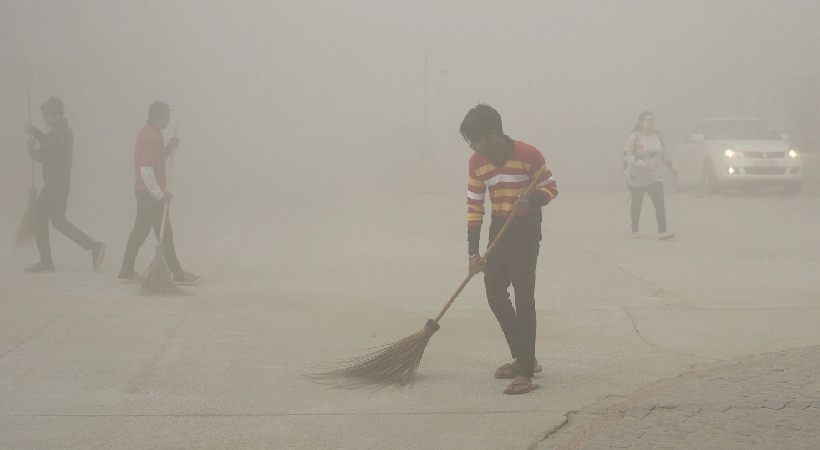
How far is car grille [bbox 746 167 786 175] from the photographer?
20.2 m

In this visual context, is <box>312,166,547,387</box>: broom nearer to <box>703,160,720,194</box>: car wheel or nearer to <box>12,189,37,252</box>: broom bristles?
<box>12,189,37,252</box>: broom bristles

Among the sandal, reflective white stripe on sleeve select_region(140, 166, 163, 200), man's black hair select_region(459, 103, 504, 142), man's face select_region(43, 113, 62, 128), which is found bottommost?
the sandal

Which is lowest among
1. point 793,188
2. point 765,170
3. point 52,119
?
point 793,188

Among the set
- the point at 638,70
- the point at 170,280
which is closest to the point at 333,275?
the point at 170,280

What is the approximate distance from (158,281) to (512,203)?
4421 millimetres

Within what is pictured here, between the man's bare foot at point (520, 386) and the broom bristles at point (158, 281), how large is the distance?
14.4 feet

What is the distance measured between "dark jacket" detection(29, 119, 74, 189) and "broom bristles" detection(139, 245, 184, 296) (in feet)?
8.26

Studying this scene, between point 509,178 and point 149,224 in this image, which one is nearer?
point 509,178

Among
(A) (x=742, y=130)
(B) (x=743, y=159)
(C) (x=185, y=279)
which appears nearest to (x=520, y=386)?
(C) (x=185, y=279)

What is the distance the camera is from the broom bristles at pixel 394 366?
558 centimetres

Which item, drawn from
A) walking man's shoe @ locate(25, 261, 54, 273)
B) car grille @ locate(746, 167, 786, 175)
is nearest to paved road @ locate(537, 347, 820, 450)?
walking man's shoe @ locate(25, 261, 54, 273)

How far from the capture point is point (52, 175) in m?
10.6

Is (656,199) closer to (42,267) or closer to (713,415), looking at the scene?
(42,267)

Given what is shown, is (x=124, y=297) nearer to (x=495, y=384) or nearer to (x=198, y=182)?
(x=495, y=384)
